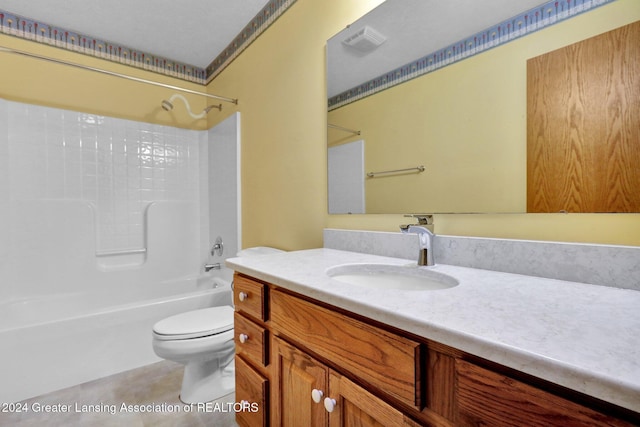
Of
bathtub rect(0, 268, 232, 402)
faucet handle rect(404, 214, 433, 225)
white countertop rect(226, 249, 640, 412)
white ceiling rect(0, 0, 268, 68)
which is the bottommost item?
bathtub rect(0, 268, 232, 402)

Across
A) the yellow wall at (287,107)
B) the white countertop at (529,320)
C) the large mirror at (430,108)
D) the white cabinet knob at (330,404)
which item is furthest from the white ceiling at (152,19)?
the white cabinet knob at (330,404)

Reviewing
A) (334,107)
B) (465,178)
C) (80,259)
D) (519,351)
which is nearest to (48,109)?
(80,259)

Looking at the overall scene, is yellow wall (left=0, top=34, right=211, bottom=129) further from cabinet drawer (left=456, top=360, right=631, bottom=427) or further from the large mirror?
cabinet drawer (left=456, top=360, right=631, bottom=427)

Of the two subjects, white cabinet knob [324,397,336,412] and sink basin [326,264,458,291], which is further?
sink basin [326,264,458,291]

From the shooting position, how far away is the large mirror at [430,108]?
0.91 m

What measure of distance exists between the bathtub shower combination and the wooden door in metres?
1.96

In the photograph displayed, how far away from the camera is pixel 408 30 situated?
46.0 inches

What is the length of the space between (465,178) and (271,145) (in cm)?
127

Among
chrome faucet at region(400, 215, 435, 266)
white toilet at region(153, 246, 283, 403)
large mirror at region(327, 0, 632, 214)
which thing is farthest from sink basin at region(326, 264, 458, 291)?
white toilet at region(153, 246, 283, 403)

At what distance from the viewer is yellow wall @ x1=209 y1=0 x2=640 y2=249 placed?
79 cm

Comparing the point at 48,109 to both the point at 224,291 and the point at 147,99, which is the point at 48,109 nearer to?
the point at 147,99

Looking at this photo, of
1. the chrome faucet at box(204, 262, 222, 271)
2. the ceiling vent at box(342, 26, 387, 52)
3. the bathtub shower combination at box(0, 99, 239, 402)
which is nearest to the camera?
the ceiling vent at box(342, 26, 387, 52)

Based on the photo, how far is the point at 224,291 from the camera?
2154mm

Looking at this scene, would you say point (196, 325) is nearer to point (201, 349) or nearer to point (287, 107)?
point (201, 349)
